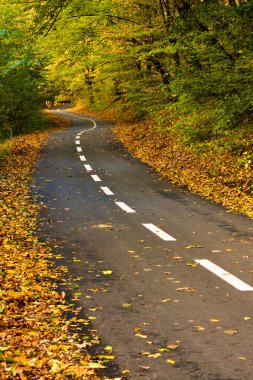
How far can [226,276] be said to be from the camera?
6.50m

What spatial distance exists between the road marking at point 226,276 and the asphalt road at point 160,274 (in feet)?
0.04

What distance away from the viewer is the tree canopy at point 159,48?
13273mm

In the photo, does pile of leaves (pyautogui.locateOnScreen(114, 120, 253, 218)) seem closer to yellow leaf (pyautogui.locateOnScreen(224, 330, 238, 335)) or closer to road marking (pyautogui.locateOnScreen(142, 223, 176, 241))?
road marking (pyautogui.locateOnScreen(142, 223, 176, 241))

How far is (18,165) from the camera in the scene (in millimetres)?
18734

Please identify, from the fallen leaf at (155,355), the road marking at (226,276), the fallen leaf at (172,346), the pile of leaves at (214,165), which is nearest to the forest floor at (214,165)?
the pile of leaves at (214,165)

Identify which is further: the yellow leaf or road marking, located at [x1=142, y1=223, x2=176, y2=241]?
road marking, located at [x1=142, y1=223, x2=176, y2=241]

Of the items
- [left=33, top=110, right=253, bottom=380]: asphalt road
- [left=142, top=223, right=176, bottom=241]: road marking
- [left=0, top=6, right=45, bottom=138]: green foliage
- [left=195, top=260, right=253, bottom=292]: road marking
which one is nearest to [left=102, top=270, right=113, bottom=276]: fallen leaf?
[left=33, top=110, right=253, bottom=380]: asphalt road

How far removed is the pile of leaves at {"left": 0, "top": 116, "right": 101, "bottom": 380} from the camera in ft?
13.7

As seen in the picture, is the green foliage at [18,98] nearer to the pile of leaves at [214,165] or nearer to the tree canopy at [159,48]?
the tree canopy at [159,48]

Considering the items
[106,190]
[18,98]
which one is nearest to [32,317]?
[106,190]

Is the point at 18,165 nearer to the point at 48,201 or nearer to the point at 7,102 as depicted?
the point at 48,201

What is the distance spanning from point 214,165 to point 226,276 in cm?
925

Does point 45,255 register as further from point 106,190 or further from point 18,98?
point 18,98

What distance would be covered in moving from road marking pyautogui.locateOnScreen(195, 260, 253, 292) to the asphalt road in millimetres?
12
